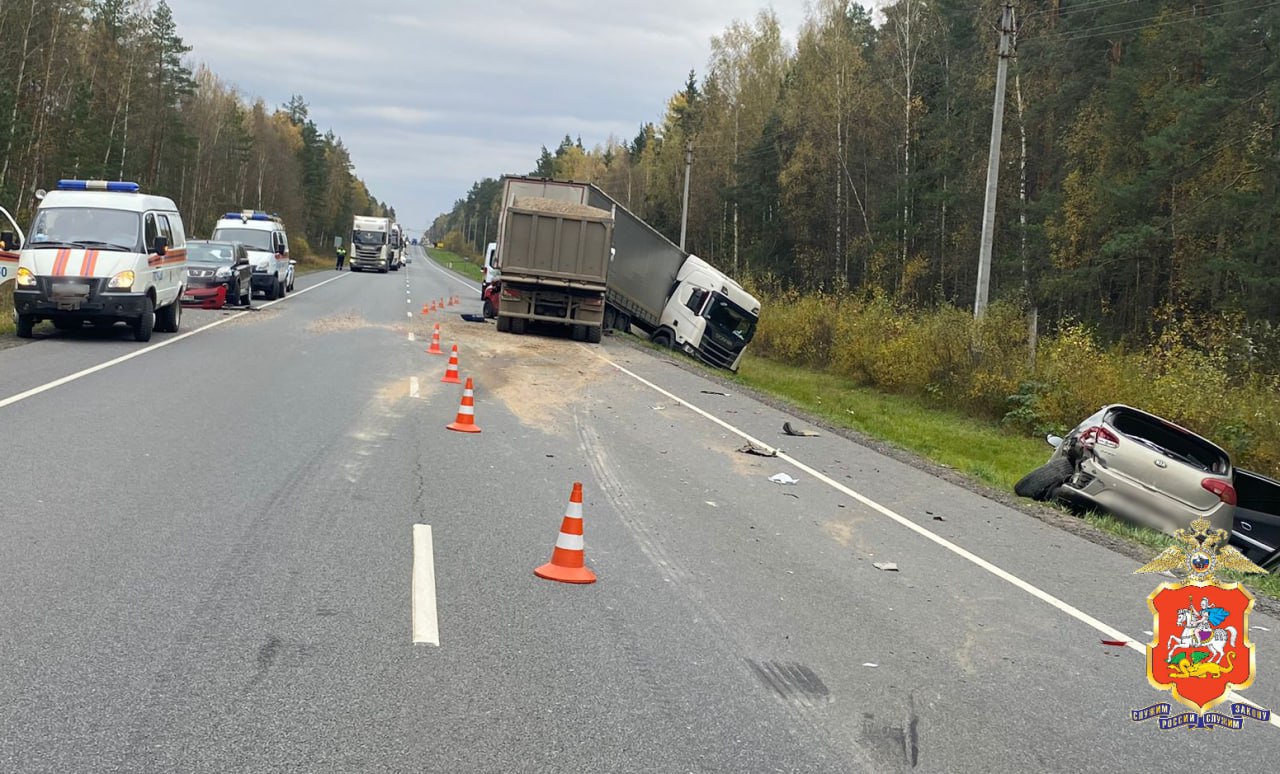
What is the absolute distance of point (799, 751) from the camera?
422cm

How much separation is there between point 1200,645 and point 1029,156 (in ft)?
109

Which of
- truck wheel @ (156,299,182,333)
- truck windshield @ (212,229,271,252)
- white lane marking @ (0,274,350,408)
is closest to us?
white lane marking @ (0,274,350,408)

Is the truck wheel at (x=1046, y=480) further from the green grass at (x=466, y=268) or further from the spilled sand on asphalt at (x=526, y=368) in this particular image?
the green grass at (x=466, y=268)

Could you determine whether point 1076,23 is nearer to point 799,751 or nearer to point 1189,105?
point 1189,105

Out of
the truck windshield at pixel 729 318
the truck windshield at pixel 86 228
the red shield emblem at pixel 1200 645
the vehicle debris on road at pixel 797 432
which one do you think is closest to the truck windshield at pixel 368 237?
the truck windshield at pixel 729 318

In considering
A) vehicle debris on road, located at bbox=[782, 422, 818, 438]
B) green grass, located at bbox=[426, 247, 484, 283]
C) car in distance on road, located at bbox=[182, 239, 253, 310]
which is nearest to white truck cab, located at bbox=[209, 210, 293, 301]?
car in distance on road, located at bbox=[182, 239, 253, 310]

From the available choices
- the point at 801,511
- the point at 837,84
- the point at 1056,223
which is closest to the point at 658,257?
the point at 1056,223

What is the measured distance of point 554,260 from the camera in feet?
80.9

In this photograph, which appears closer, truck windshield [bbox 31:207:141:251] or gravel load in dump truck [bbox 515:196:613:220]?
truck windshield [bbox 31:207:141:251]

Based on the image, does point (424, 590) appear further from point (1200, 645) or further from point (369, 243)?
point (369, 243)

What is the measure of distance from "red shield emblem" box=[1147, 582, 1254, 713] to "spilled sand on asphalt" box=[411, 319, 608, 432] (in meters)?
7.22

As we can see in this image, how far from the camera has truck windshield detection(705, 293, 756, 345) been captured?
27.5 metres

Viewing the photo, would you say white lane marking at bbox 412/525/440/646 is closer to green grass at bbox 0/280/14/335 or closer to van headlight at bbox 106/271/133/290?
van headlight at bbox 106/271/133/290

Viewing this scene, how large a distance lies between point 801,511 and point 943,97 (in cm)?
3839
